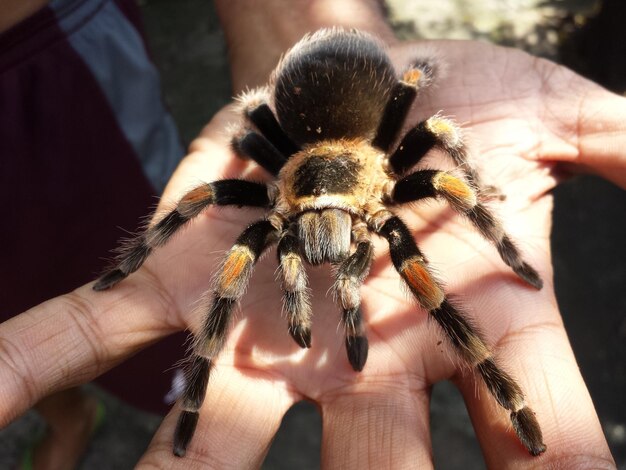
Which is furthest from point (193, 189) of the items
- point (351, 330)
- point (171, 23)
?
point (171, 23)

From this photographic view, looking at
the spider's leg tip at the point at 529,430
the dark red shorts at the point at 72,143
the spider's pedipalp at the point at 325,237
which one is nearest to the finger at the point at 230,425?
the spider's pedipalp at the point at 325,237

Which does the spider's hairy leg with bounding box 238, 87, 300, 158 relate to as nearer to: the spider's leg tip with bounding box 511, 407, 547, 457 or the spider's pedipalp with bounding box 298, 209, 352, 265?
the spider's pedipalp with bounding box 298, 209, 352, 265

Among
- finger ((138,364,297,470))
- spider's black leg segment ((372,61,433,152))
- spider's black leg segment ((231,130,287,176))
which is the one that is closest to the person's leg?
finger ((138,364,297,470))

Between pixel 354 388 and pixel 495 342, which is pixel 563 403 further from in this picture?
pixel 354 388

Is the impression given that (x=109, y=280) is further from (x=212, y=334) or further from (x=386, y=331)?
(x=386, y=331)

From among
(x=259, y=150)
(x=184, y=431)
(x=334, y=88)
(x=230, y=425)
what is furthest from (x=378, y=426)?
(x=334, y=88)

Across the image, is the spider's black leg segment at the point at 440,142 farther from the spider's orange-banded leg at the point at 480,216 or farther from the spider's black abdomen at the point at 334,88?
the spider's black abdomen at the point at 334,88

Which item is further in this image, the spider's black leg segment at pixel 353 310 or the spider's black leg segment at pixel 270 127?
the spider's black leg segment at pixel 270 127
